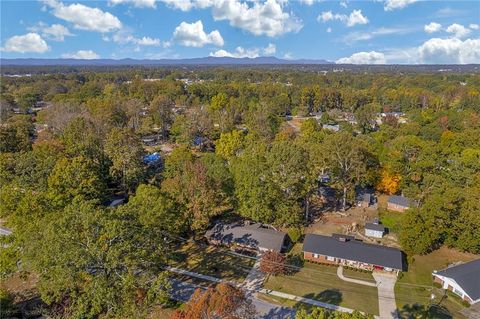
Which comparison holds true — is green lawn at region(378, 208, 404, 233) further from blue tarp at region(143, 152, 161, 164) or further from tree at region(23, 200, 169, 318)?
blue tarp at region(143, 152, 161, 164)

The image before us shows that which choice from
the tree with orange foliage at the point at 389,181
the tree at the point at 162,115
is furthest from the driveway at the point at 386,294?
the tree at the point at 162,115

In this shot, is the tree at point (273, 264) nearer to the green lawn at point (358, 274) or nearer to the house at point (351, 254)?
the house at point (351, 254)

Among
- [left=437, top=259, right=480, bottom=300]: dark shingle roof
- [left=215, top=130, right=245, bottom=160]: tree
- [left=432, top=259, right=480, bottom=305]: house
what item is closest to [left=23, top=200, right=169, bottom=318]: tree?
[left=432, top=259, right=480, bottom=305]: house

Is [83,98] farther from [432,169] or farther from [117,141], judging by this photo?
[432,169]

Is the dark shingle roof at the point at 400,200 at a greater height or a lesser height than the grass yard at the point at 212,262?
greater

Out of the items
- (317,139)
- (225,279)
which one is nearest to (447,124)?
(317,139)

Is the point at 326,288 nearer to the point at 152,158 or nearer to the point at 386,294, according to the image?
the point at 386,294
